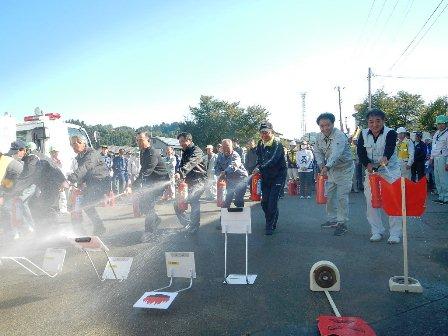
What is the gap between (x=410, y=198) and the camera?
3.92 meters

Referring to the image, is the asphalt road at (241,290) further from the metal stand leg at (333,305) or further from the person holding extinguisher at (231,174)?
the person holding extinguisher at (231,174)

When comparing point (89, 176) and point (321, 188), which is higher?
point (89, 176)

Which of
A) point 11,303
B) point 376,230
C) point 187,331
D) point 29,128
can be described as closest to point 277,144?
point 376,230

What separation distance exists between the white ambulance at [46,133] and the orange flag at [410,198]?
9.46m

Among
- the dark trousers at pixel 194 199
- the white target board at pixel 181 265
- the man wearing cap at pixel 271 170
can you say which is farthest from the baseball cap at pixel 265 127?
the white target board at pixel 181 265

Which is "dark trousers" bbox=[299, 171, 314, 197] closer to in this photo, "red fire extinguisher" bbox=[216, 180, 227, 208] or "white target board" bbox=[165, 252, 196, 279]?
"red fire extinguisher" bbox=[216, 180, 227, 208]

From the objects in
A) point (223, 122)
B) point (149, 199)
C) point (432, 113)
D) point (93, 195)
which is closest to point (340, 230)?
point (149, 199)

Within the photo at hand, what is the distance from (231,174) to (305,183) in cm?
490

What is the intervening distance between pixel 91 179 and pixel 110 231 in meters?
1.52

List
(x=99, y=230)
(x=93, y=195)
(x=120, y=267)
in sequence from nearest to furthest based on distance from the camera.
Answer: (x=120, y=267)
(x=93, y=195)
(x=99, y=230)

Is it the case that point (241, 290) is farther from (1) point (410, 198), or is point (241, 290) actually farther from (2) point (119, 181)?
(2) point (119, 181)

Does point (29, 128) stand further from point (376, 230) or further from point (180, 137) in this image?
point (376, 230)

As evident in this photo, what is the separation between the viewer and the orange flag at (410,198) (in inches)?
152

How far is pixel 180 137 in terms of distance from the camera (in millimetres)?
6789
